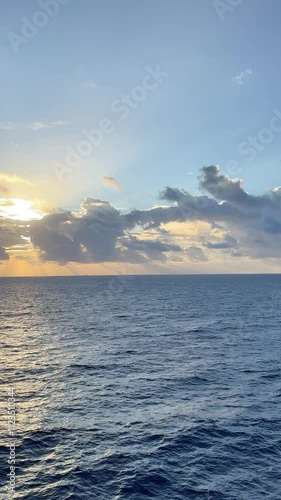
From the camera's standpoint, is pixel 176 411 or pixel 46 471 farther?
pixel 176 411

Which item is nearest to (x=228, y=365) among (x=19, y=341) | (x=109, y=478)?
(x=109, y=478)

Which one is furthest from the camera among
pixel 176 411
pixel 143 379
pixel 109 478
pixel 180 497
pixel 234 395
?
pixel 143 379

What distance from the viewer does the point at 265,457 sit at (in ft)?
113

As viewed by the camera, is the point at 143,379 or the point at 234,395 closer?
the point at 234,395

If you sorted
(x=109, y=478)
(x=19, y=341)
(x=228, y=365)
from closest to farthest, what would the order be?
(x=109, y=478)
(x=228, y=365)
(x=19, y=341)

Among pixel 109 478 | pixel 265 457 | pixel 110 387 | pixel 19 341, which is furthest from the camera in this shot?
pixel 19 341

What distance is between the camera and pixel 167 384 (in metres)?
53.8

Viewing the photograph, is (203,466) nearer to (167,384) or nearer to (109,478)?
(109,478)

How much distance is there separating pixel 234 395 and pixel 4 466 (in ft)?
96.6

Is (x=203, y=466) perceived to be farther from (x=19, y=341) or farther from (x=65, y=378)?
(x=19, y=341)

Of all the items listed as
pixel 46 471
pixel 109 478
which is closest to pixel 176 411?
pixel 109 478

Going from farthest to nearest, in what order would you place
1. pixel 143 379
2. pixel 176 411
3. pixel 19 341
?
1. pixel 19 341
2. pixel 143 379
3. pixel 176 411

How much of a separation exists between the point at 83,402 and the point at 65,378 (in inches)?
422

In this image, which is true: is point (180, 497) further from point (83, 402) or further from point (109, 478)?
point (83, 402)
